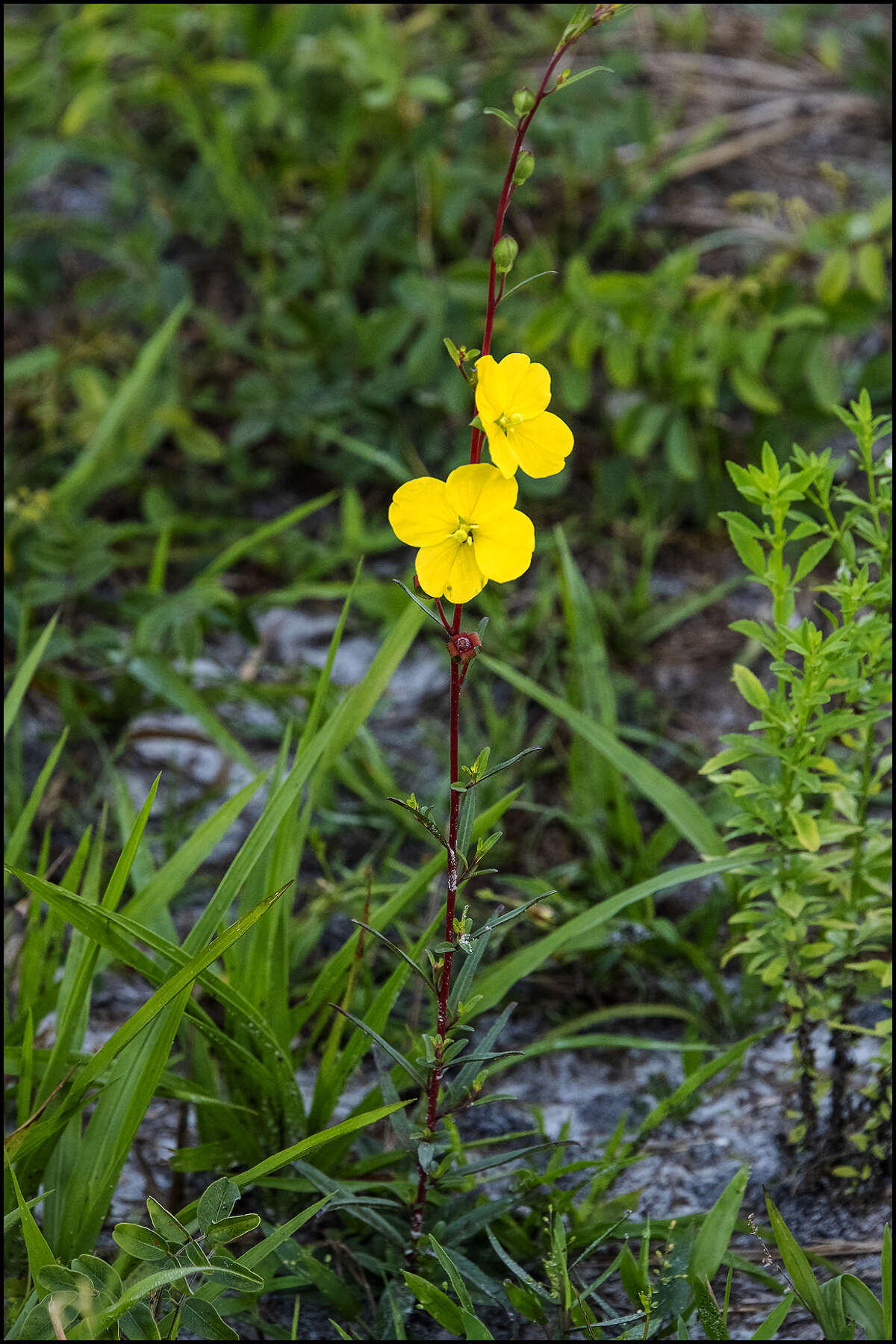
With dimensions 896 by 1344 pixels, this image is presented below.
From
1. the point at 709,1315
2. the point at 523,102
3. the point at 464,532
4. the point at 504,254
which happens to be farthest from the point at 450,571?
the point at 709,1315

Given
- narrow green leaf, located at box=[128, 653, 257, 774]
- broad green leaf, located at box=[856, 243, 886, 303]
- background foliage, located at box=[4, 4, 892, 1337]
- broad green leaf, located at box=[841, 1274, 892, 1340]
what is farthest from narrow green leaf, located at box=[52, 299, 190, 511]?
broad green leaf, located at box=[841, 1274, 892, 1340]

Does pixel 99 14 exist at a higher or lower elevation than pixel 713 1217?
higher

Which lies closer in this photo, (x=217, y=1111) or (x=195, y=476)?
(x=217, y=1111)

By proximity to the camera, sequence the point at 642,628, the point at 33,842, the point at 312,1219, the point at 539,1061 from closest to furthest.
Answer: the point at 312,1219, the point at 539,1061, the point at 33,842, the point at 642,628

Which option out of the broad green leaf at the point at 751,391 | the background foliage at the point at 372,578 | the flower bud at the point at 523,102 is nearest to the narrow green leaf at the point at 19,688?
the background foliage at the point at 372,578

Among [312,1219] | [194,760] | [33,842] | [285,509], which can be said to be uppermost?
[285,509]

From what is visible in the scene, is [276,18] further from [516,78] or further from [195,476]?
[195,476]

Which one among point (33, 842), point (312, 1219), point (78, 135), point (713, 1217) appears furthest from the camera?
point (78, 135)

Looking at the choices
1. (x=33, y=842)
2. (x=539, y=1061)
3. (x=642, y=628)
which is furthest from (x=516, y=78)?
(x=539, y=1061)

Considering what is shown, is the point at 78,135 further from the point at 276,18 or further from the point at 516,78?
the point at 516,78
